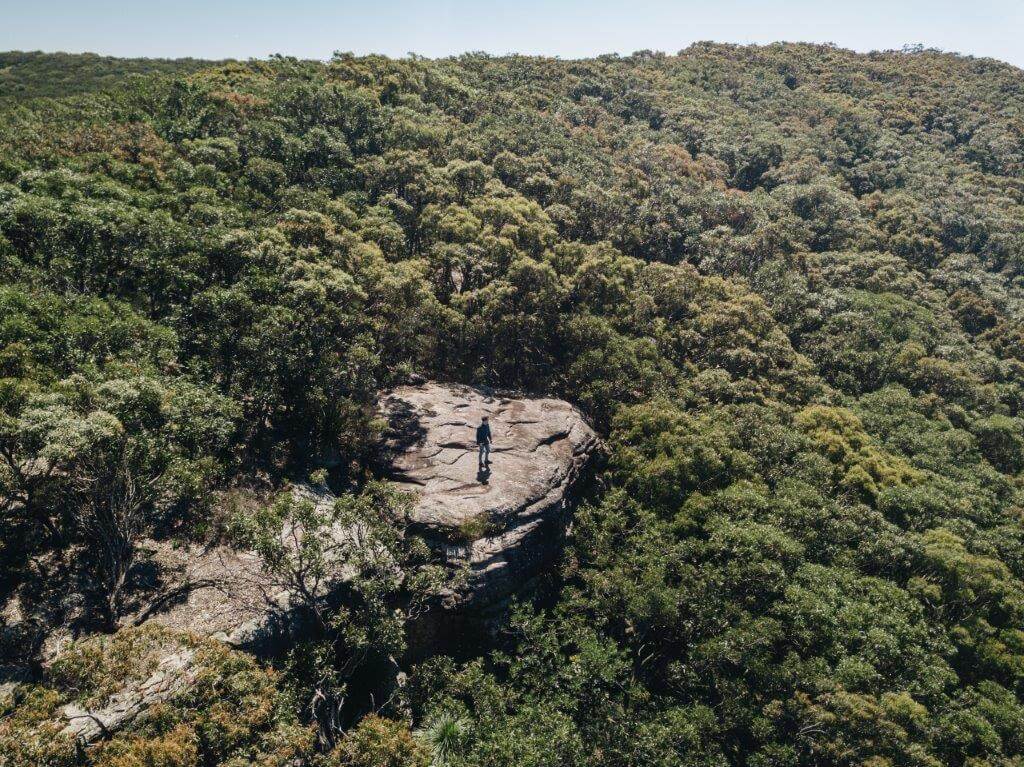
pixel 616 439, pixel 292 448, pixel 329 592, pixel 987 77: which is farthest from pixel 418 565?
pixel 987 77

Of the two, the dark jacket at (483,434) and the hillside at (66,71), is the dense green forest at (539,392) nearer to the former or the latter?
the dark jacket at (483,434)

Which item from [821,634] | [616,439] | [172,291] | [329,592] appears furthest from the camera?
[616,439]

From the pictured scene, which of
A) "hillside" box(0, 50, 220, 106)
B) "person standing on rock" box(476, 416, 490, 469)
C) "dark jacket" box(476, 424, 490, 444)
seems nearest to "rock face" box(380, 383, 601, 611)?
"person standing on rock" box(476, 416, 490, 469)

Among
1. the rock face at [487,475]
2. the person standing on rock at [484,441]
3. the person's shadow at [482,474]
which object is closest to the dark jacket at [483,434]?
the person standing on rock at [484,441]

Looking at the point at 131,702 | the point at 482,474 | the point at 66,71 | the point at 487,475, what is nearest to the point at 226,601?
the point at 131,702

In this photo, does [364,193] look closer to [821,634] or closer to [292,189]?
[292,189]

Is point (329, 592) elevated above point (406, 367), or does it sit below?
below
